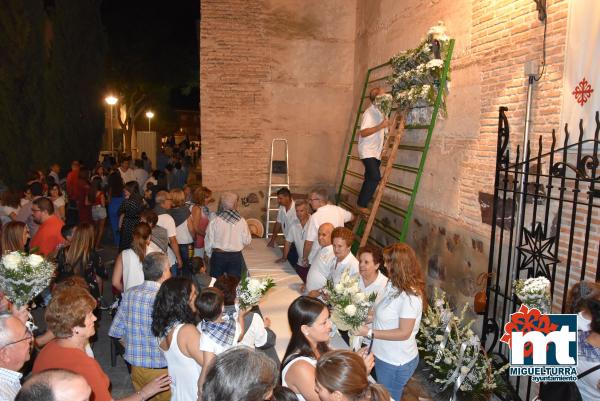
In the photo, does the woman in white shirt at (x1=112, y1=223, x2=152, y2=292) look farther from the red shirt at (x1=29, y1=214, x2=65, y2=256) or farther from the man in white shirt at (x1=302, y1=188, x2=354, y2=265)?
the man in white shirt at (x1=302, y1=188, x2=354, y2=265)

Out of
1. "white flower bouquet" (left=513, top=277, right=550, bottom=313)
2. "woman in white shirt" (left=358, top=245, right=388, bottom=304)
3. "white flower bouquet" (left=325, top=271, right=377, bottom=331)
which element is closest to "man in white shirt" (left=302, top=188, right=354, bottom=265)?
"woman in white shirt" (left=358, top=245, right=388, bottom=304)

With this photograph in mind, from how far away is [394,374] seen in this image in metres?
4.45

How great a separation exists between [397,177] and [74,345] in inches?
258

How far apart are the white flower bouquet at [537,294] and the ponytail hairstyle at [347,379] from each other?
2142 millimetres

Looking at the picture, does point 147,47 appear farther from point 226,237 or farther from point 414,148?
point 414,148

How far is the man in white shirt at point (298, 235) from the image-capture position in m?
7.65

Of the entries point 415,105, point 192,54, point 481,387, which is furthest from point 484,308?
point 192,54

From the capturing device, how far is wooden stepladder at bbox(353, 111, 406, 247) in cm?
773

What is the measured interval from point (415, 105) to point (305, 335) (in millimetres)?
5445

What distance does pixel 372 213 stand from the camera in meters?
8.04

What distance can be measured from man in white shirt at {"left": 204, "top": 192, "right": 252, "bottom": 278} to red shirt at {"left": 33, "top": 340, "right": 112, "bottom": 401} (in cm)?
420

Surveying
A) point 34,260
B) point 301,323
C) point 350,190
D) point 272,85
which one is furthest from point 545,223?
point 272,85

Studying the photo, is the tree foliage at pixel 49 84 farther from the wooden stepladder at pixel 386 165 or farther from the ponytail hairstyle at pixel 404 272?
the ponytail hairstyle at pixel 404 272

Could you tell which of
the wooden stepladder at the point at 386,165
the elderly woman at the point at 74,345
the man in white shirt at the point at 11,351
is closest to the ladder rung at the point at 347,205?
the wooden stepladder at the point at 386,165
